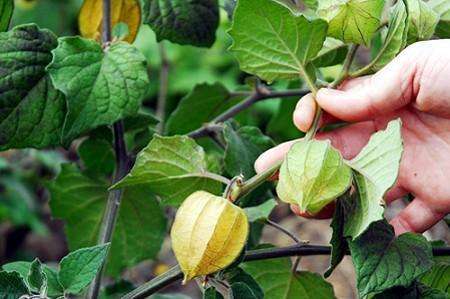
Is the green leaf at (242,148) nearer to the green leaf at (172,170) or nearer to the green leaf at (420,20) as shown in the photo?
the green leaf at (172,170)

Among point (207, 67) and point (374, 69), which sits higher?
point (374, 69)

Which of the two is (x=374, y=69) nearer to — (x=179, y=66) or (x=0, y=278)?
(x=0, y=278)

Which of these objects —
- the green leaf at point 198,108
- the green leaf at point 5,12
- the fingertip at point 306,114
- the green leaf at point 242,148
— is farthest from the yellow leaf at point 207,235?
the green leaf at point 198,108

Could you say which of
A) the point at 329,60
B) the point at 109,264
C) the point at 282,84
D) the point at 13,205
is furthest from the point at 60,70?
the point at 13,205

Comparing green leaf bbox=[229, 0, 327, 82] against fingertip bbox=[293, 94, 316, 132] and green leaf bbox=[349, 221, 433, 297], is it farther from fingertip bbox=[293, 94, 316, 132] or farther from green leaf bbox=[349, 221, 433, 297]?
green leaf bbox=[349, 221, 433, 297]

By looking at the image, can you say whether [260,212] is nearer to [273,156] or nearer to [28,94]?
[273,156]

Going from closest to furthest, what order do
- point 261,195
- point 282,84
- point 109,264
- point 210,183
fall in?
1. point 210,183
2. point 261,195
3. point 109,264
4. point 282,84
